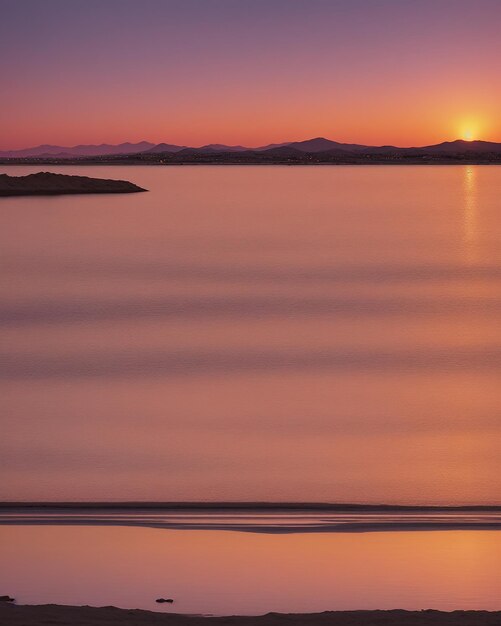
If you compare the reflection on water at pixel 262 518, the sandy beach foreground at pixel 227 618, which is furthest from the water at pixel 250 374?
the sandy beach foreground at pixel 227 618

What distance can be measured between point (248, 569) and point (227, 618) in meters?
1.01

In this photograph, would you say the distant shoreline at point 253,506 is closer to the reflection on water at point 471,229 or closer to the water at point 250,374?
the water at point 250,374

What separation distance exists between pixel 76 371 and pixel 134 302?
27.4 feet

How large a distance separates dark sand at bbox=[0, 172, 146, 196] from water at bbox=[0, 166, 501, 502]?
106 ft

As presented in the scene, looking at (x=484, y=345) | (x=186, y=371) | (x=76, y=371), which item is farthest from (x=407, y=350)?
(x=76, y=371)

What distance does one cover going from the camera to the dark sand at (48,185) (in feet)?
215

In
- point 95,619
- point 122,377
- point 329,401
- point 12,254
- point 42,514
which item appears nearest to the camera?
point 95,619

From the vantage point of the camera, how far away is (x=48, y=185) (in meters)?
67.8

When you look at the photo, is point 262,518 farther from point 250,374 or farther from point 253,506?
point 250,374

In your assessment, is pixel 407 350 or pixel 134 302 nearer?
pixel 407 350

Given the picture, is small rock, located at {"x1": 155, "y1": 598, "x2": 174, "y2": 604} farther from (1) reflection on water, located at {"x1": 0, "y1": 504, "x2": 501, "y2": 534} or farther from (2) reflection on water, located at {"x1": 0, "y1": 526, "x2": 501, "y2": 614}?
(1) reflection on water, located at {"x1": 0, "y1": 504, "x2": 501, "y2": 534}

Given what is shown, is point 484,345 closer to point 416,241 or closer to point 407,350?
point 407,350

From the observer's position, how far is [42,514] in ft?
23.8

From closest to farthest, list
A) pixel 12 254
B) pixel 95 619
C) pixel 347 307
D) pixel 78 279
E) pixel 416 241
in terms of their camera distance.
Result: pixel 95 619 → pixel 347 307 → pixel 78 279 → pixel 12 254 → pixel 416 241
